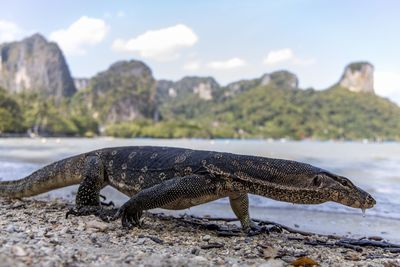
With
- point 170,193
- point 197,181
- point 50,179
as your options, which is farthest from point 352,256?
point 50,179

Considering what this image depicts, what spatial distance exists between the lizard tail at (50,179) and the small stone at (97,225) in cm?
160

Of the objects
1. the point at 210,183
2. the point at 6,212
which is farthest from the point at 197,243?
the point at 6,212

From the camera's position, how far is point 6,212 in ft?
23.0

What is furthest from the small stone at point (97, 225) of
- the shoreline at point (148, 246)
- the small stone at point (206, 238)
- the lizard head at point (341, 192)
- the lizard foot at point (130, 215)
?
the lizard head at point (341, 192)

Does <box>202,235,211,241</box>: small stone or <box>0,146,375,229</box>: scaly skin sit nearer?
<box>0,146,375,229</box>: scaly skin

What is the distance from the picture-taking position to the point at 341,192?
5410mm

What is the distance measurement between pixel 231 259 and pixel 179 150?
83.6 inches

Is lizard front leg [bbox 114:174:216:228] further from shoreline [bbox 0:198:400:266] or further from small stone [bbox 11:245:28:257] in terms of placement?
small stone [bbox 11:245:28:257]

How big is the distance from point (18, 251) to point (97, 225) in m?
1.98

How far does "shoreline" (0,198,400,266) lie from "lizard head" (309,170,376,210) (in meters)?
0.67

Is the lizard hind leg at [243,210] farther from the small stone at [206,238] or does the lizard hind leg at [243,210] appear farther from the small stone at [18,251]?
the small stone at [18,251]

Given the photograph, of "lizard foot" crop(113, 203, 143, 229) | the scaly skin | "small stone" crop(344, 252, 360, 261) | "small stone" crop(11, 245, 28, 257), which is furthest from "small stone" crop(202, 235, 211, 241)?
"small stone" crop(11, 245, 28, 257)

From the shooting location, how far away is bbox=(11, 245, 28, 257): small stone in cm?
382

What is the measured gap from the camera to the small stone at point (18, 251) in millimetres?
3824
